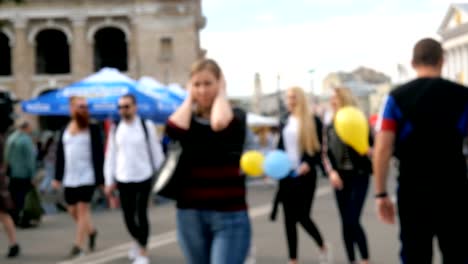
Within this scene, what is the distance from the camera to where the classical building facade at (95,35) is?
4928cm

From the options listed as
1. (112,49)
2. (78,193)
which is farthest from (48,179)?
(112,49)

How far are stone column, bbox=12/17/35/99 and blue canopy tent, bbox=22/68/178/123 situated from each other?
31469 millimetres

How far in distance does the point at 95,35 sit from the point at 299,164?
148 feet

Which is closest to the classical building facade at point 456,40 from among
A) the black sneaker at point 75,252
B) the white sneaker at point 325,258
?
the white sneaker at point 325,258

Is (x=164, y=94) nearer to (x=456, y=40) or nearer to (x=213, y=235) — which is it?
(x=213, y=235)

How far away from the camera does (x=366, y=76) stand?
147875 millimetres

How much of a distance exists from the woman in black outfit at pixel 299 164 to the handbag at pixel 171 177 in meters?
3.55

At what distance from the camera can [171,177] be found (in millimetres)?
4344

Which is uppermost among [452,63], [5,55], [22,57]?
[5,55]

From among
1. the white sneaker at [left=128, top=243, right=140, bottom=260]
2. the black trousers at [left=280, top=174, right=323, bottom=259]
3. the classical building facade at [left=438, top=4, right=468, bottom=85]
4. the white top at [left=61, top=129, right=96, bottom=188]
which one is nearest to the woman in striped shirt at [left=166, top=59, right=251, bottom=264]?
the black trousers at [left=280, top=174, right=323, bottom=259]

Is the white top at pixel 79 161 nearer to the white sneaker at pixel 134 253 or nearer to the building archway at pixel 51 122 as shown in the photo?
the white sneaker at pixel 134 253

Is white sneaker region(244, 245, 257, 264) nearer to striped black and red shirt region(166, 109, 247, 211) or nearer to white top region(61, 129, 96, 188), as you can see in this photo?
white top region(61, 129, 96, 188)

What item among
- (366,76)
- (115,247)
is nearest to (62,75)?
(115,247)

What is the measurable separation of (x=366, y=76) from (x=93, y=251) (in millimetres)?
140883
